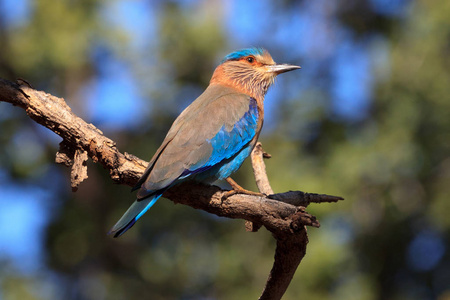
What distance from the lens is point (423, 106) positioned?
399 inches

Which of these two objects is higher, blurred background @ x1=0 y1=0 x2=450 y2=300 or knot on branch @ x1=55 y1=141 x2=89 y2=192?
blurred background @ x1=0 y1=0 x2=450 y2=300

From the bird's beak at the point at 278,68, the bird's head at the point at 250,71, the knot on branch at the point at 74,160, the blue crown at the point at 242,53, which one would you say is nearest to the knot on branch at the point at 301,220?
the knot on branch at the point at 74,160

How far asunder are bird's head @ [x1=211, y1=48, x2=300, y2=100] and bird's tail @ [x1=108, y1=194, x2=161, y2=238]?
1.84 metres

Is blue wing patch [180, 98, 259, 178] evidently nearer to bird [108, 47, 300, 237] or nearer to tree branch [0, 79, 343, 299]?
bird [108, 47, 300, 237]

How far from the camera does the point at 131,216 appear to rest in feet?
12.3

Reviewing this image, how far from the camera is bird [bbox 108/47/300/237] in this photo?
12.8ft

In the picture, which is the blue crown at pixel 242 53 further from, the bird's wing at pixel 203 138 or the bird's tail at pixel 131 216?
the bird's tail at pixel 131 216

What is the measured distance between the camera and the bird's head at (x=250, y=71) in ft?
18.0

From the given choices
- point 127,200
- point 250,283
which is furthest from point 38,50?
point 250,283

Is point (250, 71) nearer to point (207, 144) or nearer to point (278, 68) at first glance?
point (278, 68)

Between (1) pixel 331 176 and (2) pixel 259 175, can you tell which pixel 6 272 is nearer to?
(1) pixel 331 176

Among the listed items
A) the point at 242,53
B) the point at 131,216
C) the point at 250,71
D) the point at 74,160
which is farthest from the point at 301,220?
the point at 242,53

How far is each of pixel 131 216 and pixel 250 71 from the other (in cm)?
227

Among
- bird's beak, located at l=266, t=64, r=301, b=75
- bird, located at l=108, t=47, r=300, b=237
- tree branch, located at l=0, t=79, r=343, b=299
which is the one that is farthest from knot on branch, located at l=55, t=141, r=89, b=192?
bird's beak, located at l=266, t=64, r=301, b=75
